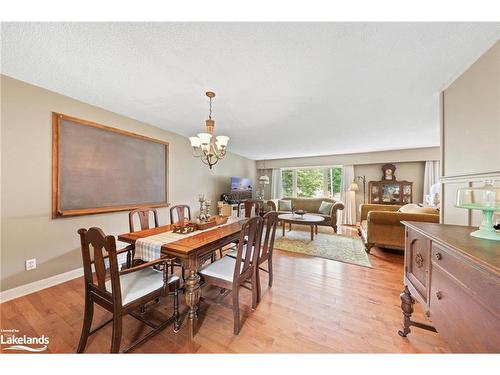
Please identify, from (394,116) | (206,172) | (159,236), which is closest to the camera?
(159,236)

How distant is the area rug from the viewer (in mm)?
2982

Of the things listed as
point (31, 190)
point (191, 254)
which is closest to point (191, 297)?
point (191, 254)

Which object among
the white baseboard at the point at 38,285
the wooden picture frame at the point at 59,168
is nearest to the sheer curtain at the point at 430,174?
the wooden picture frame at the point at 59,168

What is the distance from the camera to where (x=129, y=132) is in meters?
2.78

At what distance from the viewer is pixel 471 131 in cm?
151

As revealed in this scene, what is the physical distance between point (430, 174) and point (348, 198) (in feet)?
6.76

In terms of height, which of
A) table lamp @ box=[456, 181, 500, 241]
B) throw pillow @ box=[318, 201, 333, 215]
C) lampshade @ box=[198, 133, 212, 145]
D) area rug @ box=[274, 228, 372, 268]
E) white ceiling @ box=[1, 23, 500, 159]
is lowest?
area rug @ box=[274, 228, 372, 268]

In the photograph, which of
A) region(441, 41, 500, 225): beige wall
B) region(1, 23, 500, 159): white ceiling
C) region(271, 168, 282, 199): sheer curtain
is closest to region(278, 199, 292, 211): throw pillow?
region(271, 168, 282, 199): sheer curtain

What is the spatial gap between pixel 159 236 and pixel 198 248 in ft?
1.82

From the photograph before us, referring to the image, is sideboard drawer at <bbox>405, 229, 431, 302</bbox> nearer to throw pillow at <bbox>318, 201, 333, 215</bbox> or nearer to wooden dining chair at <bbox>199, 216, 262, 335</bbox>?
wooden dining chair at <bbox>199, 216, 262, 335</bbox>

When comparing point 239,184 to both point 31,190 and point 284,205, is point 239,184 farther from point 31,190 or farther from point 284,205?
point 31,190
